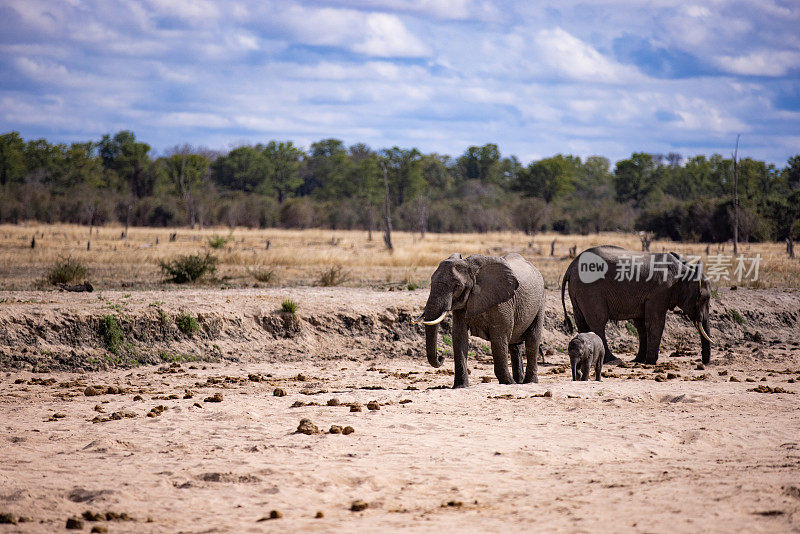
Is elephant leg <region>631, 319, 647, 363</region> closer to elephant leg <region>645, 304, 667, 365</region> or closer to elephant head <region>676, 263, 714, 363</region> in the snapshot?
elephant leg <region>645, 304, 667, 365</region>

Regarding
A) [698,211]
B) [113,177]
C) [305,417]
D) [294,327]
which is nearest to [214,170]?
[113,177]

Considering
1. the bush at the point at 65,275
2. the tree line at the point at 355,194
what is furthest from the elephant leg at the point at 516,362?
the tree line at the point at 355,194

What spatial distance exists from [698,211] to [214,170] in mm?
60323

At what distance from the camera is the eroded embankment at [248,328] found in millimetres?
11742

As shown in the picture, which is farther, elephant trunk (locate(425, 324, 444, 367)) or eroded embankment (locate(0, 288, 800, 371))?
eroded embankment (locate(0, 288, 800, 371))

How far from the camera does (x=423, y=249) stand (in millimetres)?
34781

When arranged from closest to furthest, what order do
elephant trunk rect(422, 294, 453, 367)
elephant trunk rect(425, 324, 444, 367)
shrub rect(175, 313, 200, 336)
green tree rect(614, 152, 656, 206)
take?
elephant trunk rect(422, 294, 453, 367) → elephant trunk rect(425, 324, 444, 367) → shrub rect(175, 313, 200, 336) → green tree rect(614, 152, 656, 206)

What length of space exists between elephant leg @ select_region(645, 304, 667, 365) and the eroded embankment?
1.64 meters

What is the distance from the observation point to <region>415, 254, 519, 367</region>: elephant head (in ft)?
30.2

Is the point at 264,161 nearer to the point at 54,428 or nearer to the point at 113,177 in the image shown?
the point at 113,177

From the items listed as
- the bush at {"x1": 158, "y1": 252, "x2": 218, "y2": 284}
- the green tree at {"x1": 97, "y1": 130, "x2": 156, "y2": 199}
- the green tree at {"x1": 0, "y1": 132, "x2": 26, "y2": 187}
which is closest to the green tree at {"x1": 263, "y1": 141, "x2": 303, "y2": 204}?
the green tree at {"x1": 97, "y1": 130, "x2": 156, "y2": 199}

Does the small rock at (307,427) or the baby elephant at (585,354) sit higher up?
the baby elephant at (585,354)

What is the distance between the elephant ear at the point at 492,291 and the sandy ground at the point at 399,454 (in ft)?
3.29

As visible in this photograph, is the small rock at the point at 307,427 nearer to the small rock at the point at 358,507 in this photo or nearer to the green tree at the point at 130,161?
the small rock at the point at 358,507
